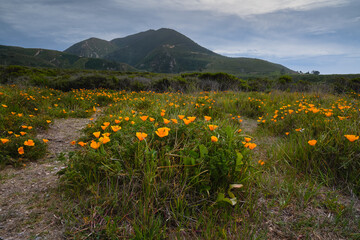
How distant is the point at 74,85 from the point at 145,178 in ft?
35.8

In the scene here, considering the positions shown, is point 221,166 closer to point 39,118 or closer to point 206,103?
point 206,103

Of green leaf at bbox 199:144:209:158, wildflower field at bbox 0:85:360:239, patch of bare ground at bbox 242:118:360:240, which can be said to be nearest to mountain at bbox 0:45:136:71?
wildflower field at bbox 0:85:360:239

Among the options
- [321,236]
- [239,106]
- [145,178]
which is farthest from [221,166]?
[239,106]

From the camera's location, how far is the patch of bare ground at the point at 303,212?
1.39 m

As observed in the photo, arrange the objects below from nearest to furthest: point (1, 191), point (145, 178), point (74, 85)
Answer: point (145, 178) → point (1, 191) → point (74, 85)

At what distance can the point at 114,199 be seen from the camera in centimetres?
149

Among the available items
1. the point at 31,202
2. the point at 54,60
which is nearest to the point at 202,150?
the point at 31,202

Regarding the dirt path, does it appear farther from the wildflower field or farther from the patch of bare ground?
the patch of bare ground

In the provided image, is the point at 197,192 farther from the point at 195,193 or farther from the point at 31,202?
the point at 31,202

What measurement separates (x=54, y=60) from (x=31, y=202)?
175768 millimetres

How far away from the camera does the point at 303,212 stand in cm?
157

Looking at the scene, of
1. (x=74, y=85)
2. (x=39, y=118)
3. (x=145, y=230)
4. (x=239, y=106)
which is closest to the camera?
(x=145, y=230)

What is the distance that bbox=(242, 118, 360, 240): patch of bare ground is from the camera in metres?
1.39

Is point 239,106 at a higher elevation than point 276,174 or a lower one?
higher
